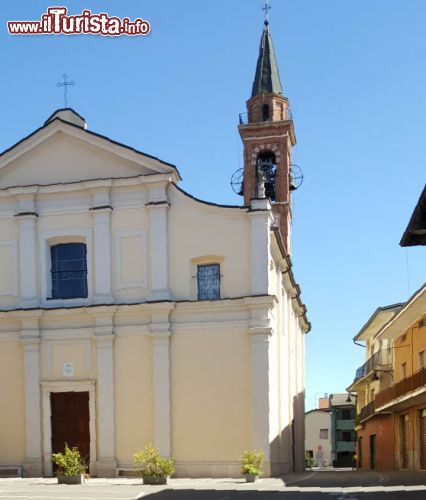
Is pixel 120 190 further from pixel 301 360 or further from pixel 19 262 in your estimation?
pixel 301 360

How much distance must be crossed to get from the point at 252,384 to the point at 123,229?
257 inches

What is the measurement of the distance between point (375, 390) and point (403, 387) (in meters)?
14.7

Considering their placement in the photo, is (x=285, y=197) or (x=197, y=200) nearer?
(x=197, y=200)

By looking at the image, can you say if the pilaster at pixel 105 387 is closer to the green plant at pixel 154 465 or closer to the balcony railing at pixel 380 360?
the green plant at pixel 154 465

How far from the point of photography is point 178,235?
78.0 feet

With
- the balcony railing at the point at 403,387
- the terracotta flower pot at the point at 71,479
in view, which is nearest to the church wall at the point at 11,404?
the terracotta flower pot at the point at 71,479

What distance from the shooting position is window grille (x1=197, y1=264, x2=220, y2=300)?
23.4 m

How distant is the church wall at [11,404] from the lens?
2366cm

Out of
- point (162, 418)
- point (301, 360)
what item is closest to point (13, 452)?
point (162, 418)

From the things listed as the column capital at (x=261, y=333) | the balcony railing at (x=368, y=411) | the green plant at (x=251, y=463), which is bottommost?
the balcony railing at (x=368, y=411)

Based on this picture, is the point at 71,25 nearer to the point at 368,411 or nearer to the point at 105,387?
the point at 105,387

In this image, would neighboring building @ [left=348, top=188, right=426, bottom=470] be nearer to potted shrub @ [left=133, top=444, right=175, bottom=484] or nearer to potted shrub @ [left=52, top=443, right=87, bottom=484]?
potted shrub @ [left=133, top=444, right=175, bottom=484]

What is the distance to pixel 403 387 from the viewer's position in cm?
2983

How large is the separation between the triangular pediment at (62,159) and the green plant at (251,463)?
969cm
